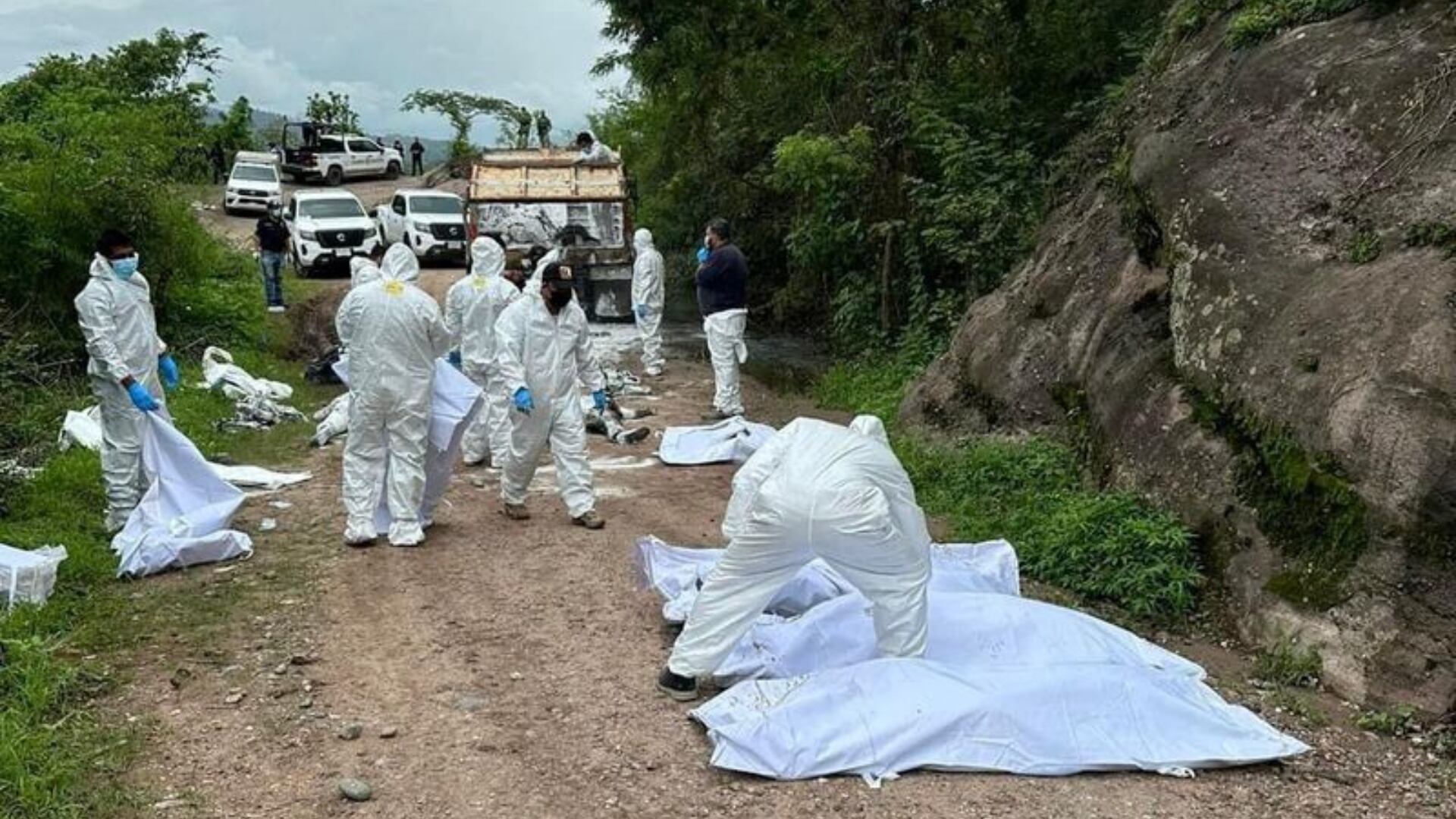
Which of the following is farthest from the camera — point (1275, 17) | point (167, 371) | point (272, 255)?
point (272, 255)

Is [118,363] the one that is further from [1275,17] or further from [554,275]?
[1275,17]

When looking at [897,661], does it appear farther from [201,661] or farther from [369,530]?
[369,530]

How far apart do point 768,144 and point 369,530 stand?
1220 cm

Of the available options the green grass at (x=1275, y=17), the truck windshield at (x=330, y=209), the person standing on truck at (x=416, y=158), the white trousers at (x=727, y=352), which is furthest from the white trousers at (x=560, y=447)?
the person standing on truck at (x=416, y=158)

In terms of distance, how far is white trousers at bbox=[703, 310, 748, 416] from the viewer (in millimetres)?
11008

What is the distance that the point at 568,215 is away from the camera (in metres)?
17.2

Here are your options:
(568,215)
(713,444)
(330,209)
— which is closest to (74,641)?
(713,444)

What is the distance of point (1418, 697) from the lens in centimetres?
449

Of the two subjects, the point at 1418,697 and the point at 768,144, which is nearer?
the point at 1418,697

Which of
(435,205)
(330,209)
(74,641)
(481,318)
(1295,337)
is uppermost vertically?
(435,205)

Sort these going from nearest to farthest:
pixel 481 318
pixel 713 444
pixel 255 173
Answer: pixel 481 318, pixel 713 444, pixel 255 173

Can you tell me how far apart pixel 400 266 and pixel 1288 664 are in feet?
16.9

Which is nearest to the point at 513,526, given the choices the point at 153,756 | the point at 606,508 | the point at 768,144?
the point at 606,508

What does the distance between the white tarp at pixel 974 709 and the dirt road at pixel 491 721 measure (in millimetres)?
72
